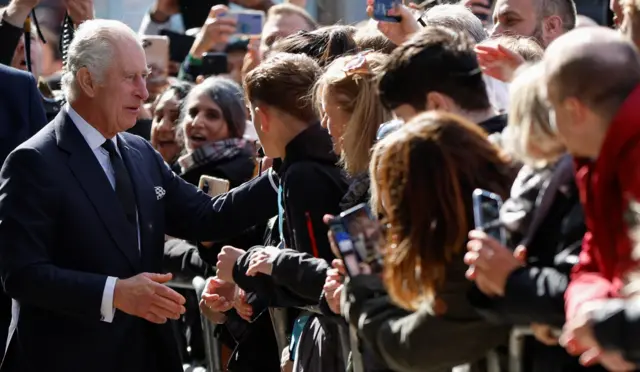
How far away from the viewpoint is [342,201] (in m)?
4.18

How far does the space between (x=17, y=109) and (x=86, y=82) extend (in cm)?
90

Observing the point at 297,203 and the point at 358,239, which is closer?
the point at 358,239

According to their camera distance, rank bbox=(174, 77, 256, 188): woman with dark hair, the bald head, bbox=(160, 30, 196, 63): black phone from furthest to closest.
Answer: bbox=(160, 30, 196, 63): black phone → bbox=(174, 77, 256, 188): woman with dark hair → the bald head

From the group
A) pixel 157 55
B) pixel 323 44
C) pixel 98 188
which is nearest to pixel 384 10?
pixel 323 44

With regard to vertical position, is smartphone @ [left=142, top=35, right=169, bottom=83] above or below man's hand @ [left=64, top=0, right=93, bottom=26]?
below

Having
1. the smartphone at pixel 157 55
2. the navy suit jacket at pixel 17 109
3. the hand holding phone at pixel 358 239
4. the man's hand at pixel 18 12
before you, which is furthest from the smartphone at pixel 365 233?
the smartphone at pixel 157 55

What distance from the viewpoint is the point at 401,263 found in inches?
129

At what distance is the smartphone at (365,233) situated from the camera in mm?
3451

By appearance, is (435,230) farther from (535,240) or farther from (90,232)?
(90,232)

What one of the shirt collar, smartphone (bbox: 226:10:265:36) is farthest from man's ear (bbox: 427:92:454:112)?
smartphone (bbox: 226:10:265:36)

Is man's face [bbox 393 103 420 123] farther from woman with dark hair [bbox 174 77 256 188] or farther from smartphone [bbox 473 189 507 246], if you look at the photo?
woman with dark hair [bbox 174 77 256 188]

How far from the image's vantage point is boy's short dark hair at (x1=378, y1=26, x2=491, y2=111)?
369 centimetres

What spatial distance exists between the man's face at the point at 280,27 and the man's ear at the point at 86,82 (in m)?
2.18

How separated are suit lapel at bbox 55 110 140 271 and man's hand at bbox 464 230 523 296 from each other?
71.6 inches
